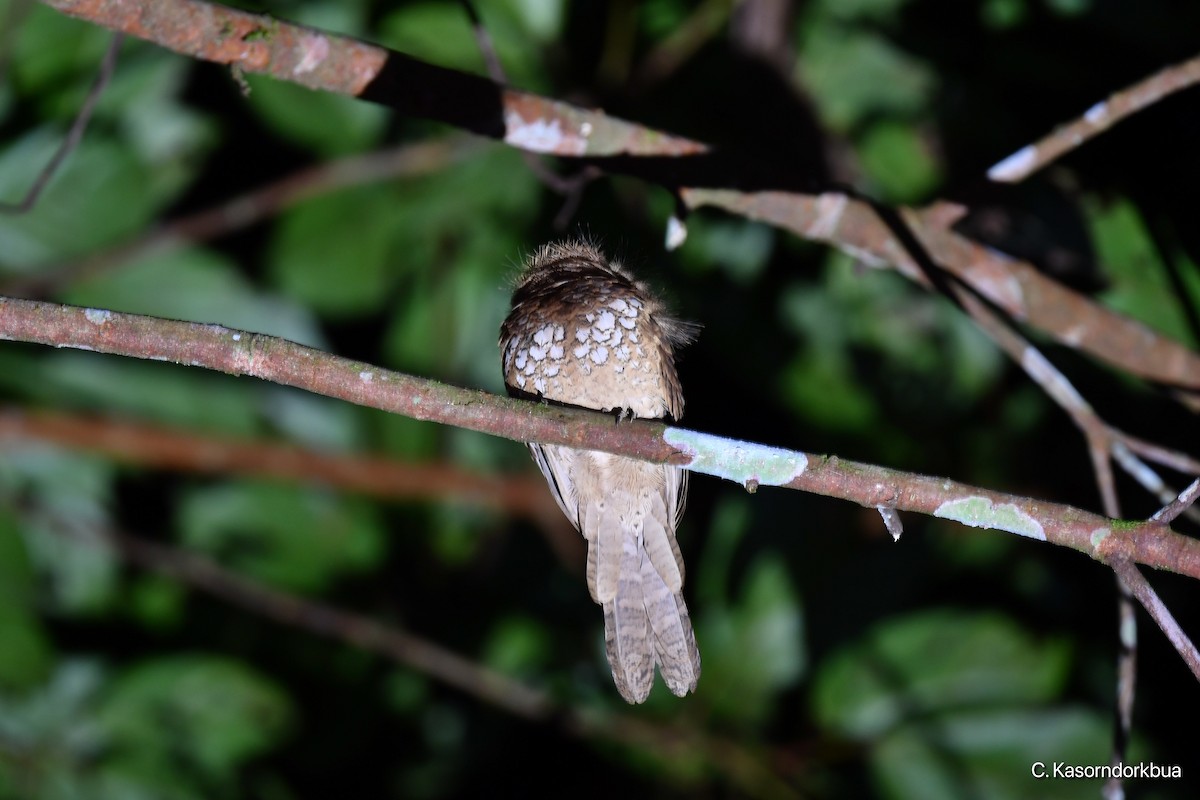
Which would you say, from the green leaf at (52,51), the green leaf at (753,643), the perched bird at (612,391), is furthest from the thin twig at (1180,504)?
the green leaf at (52,51)

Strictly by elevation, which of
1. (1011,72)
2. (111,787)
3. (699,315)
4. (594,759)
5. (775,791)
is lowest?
(594,759)

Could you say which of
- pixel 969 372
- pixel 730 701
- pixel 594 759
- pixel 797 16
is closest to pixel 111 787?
pixel 594 759

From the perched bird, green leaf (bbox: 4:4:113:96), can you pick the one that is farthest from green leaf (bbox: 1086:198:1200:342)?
green leaf (bbox: 4:4:113:96)

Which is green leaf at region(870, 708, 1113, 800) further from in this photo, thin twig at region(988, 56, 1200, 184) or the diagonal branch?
thin twig at region(988, 56, 1200, 184)

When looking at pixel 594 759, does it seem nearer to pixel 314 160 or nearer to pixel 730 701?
pixel 730 701

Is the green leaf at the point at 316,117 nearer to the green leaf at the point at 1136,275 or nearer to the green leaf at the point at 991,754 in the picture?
the green leaf at the point at 1136,275
